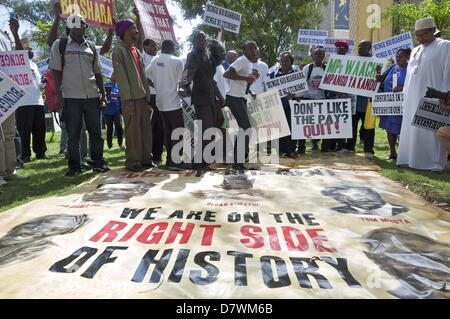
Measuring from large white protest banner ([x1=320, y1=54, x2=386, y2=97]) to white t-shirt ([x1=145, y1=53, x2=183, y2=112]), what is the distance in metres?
2.80

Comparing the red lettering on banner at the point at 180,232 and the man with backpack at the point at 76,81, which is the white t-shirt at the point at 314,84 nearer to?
the man with backpack at the point at 76,81

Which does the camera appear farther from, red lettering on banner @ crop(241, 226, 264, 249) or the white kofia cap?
red lettering on banner @ crop(241, 226, 264, 249)

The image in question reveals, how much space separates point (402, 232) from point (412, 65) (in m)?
4.01

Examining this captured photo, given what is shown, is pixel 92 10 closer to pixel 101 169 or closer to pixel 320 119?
pixel 101 169

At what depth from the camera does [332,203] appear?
3.96 m

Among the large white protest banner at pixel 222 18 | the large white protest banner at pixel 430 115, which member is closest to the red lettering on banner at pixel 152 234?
the large white protest banner at pixel 430 115

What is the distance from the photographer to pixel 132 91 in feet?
18.6

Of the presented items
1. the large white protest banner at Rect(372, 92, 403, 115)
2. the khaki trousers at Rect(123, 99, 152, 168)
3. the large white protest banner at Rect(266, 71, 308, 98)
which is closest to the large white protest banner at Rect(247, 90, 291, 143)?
the large white protest banner at Rect(266, 71, 308, 98)

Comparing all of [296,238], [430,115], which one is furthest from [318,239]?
[430,115]

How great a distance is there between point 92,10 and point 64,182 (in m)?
2.87

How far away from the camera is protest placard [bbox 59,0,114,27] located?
5989mm

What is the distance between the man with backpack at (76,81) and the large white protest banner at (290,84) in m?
3.19
